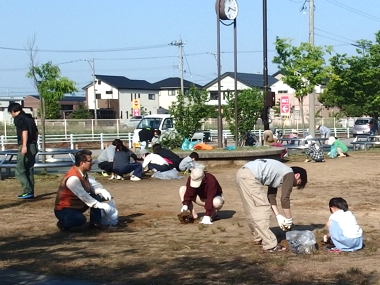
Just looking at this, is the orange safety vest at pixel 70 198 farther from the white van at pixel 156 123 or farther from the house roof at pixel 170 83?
the house roof at pixel 170 83

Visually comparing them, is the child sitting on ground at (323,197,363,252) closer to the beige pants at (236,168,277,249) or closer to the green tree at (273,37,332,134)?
the beige pants at (236,168,277,249)

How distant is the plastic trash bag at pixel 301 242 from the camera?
7930 millimetres

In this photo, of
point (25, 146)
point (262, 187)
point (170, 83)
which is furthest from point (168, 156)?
point (170, 83)

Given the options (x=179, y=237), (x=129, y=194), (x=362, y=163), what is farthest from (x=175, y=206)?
(x=362, y=163)

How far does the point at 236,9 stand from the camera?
77.9ft

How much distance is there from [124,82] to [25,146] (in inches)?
2997

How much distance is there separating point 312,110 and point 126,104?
55352 mm

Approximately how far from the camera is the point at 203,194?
1047 cm

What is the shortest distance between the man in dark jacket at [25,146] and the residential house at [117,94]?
2789 inches

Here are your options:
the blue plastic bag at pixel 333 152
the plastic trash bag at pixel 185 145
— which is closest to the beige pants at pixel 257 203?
the plastic trash bag at pixel 185 145

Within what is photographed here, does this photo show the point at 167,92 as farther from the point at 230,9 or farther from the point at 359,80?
the point at 230,9

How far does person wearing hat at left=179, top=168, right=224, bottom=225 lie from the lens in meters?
10.2

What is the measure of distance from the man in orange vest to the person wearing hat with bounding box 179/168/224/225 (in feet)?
3.96

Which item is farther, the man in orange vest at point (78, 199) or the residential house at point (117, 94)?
the residential house at point (117, 94)
